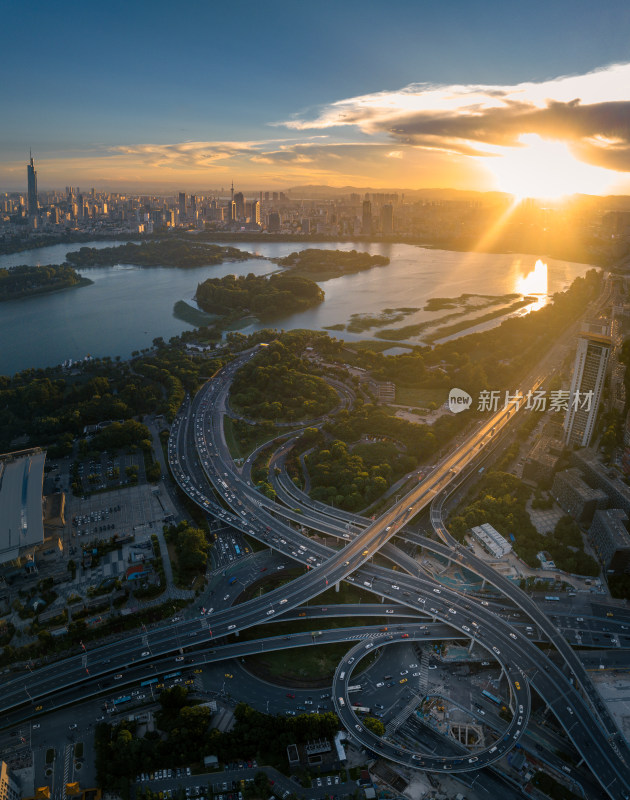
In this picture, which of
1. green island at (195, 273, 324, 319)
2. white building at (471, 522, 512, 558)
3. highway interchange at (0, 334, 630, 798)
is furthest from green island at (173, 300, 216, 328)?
white building at (471, 522, 512, 558)

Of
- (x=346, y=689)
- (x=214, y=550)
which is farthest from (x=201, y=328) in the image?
(x=346, y=689)

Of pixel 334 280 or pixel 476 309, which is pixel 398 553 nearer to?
pixel 476 309

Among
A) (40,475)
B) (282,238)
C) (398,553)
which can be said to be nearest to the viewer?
(398,553)

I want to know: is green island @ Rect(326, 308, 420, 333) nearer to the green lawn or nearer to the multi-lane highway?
the green lawn

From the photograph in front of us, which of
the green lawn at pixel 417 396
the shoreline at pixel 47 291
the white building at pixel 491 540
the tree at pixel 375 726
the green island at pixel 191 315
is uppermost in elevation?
the shoreline at pixel 47 291

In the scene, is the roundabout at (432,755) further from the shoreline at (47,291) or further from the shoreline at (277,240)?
the shoreline at (277,240)

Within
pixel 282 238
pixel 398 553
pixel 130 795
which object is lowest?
pixel 130 795

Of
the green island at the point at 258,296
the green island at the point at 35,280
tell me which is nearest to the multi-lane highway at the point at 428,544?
the green island at the point at 258,296
